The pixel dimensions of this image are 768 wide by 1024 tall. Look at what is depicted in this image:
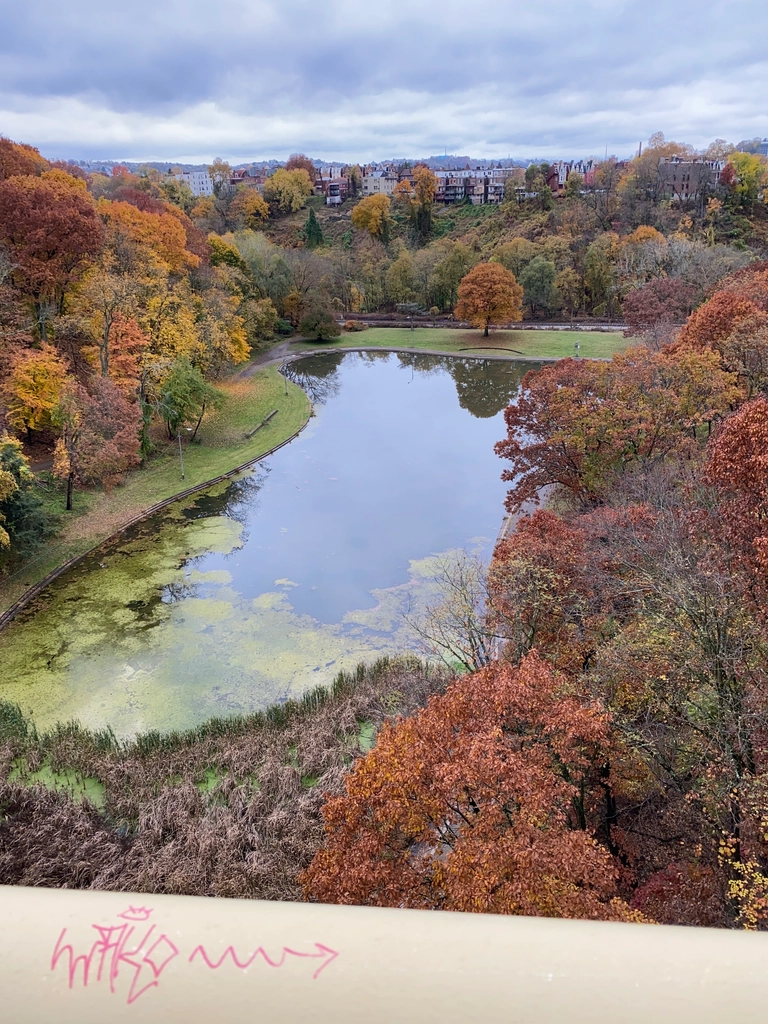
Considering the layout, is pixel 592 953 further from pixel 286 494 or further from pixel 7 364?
pixel 7 364

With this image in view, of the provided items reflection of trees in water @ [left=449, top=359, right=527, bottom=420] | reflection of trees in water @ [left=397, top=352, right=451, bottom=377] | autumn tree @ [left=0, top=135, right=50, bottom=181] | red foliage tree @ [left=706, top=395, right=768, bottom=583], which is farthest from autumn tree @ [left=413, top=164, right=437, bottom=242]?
red foliage tree @ [left=706, top=395, right=768, bottom=583]

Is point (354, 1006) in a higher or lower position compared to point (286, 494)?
higher

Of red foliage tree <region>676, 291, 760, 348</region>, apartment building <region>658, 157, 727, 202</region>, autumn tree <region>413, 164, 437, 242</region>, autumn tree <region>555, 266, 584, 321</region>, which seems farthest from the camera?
autumn tree <region>413, 164, 437, 242</region>

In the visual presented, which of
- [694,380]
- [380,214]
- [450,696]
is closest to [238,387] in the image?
[694,380]

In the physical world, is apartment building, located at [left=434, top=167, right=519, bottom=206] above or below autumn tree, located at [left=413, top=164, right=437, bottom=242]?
above

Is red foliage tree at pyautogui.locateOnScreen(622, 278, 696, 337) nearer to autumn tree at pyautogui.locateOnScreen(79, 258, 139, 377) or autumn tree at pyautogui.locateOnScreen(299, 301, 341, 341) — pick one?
autumn tree at pyautogui.locateOnScreen(299, 301, 341, 341)

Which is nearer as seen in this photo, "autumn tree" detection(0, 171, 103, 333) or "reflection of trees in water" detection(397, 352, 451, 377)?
"autumn tree" detection(0, 171, 103, 333)

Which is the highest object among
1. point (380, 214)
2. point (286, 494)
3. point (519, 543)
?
point (380, 214)

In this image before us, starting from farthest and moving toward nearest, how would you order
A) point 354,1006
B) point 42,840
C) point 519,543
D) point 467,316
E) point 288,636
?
point 467,316
point 288,636
point 519,543
point 42,840
point 354,1006
